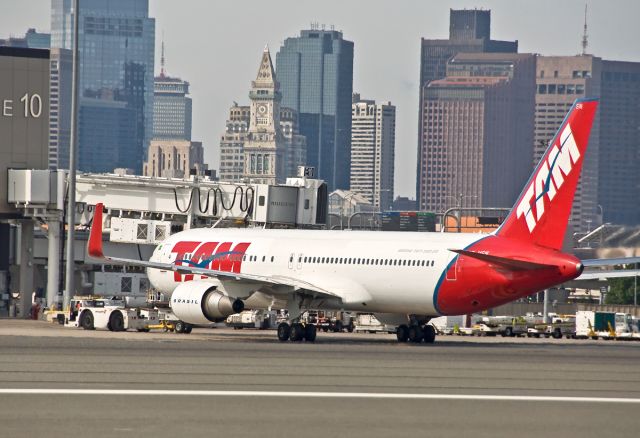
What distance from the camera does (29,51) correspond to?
76.8m

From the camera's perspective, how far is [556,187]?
50.2 metres

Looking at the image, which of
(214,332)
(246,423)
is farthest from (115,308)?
(246,423)

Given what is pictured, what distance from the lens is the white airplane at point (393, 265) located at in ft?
164

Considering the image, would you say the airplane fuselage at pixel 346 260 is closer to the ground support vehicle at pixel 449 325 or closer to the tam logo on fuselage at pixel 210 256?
the tam logo on fuselage at pixel 210 256

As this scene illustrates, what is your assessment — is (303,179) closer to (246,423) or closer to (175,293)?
(175,293)

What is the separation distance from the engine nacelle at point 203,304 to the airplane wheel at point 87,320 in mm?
6884

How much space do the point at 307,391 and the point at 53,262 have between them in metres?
46.9

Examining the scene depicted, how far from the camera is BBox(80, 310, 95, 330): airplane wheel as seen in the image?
60969mm

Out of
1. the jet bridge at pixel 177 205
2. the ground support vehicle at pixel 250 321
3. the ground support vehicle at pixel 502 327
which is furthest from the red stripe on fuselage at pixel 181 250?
the jet bridge at pixel 177 205

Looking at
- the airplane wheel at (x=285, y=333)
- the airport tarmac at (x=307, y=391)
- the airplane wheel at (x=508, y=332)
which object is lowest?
the airplane wheel at (x=508, y=332)

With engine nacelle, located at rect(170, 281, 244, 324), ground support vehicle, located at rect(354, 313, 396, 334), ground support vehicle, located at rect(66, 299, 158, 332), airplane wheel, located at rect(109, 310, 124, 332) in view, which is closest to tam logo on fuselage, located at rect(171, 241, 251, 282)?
ground support vehicle, located at rect(66, 299, 158, 332)

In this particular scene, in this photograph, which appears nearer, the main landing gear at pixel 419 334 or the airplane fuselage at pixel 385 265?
the airplane fuselage at pixel 385 265

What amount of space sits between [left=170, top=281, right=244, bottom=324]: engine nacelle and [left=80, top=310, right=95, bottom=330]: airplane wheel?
271 inches

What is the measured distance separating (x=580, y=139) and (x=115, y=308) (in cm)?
2102
